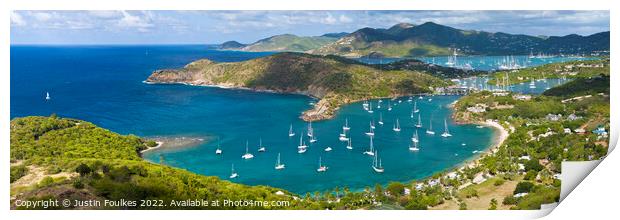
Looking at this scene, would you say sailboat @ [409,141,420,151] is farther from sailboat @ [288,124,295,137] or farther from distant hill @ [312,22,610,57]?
distant hill @ [312,22,610,57]

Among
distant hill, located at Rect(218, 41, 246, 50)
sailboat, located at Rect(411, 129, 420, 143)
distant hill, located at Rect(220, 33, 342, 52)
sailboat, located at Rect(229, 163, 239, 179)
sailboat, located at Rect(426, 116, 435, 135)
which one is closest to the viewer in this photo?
sailboat, located at Rect(229, 163, 239, 179)

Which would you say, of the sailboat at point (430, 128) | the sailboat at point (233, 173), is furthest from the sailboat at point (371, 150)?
the sailboat at point (233, 173)

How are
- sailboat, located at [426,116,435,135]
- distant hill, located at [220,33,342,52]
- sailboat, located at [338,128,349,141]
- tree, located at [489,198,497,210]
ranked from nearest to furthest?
tree, located at [489,198,497,210] < sailboat, located at [338,128,349,141] < sailboat, located at [426,116,435,135] < distant hill, located at [220,33,342,52]

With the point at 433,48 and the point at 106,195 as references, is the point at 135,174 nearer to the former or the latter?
the point at 106,195

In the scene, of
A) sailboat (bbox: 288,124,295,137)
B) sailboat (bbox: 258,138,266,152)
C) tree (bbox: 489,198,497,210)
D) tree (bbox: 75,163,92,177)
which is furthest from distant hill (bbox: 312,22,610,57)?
tree (bbox: 75,163,92,177)

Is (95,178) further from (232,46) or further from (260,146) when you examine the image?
(232,46)

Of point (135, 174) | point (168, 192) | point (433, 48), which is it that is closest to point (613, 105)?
point (168, 192)

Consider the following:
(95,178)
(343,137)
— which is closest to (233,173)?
(343,137)
